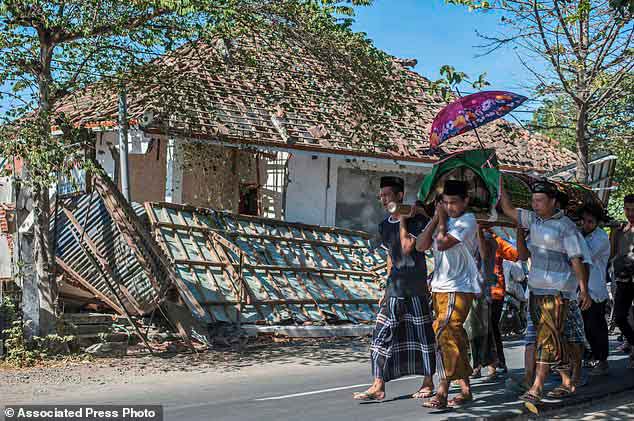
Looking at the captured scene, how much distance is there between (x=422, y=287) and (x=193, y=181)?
1134 cm

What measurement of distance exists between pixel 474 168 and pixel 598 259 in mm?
2324

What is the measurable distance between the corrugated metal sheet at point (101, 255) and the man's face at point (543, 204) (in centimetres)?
702

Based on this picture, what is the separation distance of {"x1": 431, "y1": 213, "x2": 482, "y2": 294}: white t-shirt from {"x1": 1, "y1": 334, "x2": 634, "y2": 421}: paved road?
1061 millimetres

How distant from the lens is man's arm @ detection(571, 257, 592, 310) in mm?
6801

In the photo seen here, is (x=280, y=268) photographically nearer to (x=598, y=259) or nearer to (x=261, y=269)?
(x=261, y=269)

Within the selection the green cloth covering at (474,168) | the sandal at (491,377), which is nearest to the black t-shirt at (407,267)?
the green cloth covering at (474,168)

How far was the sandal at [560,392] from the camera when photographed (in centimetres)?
716

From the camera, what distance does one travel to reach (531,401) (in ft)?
22.1

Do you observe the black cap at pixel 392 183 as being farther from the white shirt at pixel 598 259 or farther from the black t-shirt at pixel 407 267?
the white shirt at pixel 598 259

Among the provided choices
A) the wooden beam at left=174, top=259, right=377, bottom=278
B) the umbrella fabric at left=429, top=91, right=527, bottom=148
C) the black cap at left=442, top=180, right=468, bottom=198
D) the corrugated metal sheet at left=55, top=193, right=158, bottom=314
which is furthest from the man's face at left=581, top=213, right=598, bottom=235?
the corrugated metal sheet at left=55, top=193, right=158, bottom=314

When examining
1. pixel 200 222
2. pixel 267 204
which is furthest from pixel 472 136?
pixel 200 222

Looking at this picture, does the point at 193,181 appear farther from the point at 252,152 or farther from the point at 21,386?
the point at 21,386

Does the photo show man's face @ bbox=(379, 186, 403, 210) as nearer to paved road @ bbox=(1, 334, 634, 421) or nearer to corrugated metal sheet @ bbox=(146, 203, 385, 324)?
paved road @ bbox=(1, 334, 634, 421)

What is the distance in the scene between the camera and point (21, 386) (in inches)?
337
